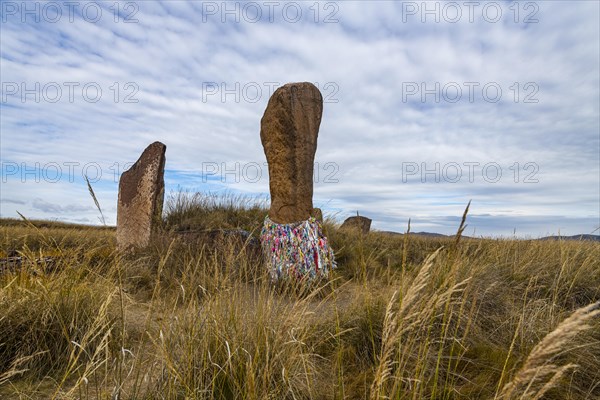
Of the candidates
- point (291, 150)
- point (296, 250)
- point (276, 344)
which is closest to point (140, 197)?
point (291, 150)

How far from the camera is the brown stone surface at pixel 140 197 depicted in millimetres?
7688

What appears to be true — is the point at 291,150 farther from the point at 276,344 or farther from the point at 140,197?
the point at 276,344

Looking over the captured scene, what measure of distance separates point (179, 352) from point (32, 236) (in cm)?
890

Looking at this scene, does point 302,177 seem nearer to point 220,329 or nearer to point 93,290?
point 93,290

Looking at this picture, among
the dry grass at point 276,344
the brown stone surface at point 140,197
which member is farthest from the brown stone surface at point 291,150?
the dry grass at point 276,344


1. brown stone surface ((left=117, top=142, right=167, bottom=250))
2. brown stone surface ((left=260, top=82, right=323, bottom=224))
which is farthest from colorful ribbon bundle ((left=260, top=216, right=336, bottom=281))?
brown stone surface ((left=117, top=142, right=167, bottom=250))

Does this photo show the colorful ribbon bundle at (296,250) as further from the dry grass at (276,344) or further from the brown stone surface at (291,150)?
the dry grass at (276,344)

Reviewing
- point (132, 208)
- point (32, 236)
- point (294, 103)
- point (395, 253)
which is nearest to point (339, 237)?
point (395, 253)

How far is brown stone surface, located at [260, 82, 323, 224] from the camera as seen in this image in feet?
21.8

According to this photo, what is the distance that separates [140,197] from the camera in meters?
7.80

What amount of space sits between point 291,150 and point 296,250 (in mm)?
1574

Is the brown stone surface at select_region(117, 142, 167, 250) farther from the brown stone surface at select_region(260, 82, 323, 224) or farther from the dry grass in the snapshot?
the dry grass

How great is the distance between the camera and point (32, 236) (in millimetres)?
9758

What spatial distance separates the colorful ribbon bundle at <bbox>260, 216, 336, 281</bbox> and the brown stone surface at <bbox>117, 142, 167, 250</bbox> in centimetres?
250
